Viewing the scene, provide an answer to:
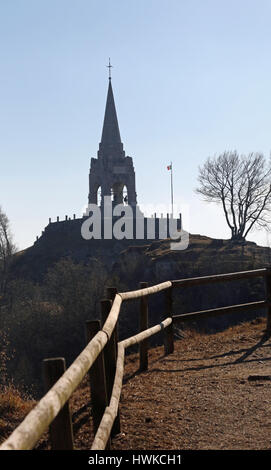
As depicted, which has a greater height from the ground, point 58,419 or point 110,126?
point 110,126

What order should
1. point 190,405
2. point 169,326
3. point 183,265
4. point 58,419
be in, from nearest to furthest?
point 58,419, point 190,405, point 169,326, point 183,265

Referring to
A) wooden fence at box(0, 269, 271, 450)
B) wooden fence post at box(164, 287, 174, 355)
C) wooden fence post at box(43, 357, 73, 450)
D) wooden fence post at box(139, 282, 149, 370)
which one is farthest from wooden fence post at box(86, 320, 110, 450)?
wooden fence post at box(164, 287, 174, 355)

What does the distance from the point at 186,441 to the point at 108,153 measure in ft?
218

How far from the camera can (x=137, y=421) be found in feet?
18.4

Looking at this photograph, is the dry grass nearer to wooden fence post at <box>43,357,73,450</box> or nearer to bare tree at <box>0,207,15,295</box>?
wooden fence post at <box>43,357,73,450</box>

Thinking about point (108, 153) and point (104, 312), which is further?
point (108, 153)

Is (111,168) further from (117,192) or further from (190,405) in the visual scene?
(190,405)

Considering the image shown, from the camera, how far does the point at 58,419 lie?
111 inches

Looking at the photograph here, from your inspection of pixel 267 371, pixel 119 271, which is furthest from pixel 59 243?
pixel 267 371

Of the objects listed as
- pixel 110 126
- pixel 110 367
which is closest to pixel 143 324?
pixel 110 367

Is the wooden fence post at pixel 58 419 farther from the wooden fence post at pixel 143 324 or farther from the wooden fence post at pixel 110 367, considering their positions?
the wooden fence post at pixel 143 324

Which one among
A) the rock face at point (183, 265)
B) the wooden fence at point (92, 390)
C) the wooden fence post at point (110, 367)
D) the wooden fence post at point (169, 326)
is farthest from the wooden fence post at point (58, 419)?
the rock face at point (183, 265)

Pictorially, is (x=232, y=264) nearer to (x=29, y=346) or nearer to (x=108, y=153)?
(x=29, y=346)

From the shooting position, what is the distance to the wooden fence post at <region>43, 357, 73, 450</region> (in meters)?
2.79
